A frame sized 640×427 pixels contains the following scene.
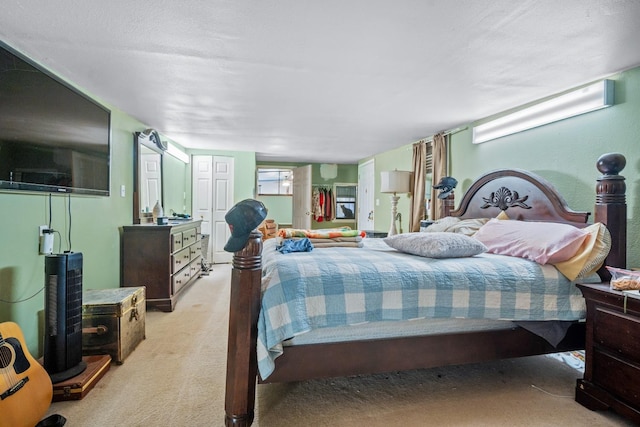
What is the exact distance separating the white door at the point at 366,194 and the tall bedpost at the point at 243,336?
4.89 meters

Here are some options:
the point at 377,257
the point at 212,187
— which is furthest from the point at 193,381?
the point at 212,187

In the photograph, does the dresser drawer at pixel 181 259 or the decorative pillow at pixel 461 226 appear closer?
the decorative pillow at pixel 461 226

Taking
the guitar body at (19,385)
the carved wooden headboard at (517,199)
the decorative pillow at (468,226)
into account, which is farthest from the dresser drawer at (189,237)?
the carved wooden headboard at (517,199)

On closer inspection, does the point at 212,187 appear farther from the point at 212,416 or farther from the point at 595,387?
the point at 595,387

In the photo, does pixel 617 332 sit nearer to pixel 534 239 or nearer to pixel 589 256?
pixel 589 256

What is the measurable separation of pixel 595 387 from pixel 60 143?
357 cm

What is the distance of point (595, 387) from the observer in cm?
160

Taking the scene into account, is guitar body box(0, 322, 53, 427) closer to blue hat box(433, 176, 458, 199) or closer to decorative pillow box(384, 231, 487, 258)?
decorative pillow box(384, 231, 487, 258)

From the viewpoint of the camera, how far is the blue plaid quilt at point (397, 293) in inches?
55.8

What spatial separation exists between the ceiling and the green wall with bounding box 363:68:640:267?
10.9 inches

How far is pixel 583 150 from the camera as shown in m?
2.35

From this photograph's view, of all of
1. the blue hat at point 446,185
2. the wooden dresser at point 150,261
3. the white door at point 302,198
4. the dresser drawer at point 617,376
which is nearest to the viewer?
the dresser drawer at point 617,376

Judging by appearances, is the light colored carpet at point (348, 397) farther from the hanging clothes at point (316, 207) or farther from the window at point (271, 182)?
the window at point (271, 182)

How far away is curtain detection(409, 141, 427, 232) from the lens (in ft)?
14.0
